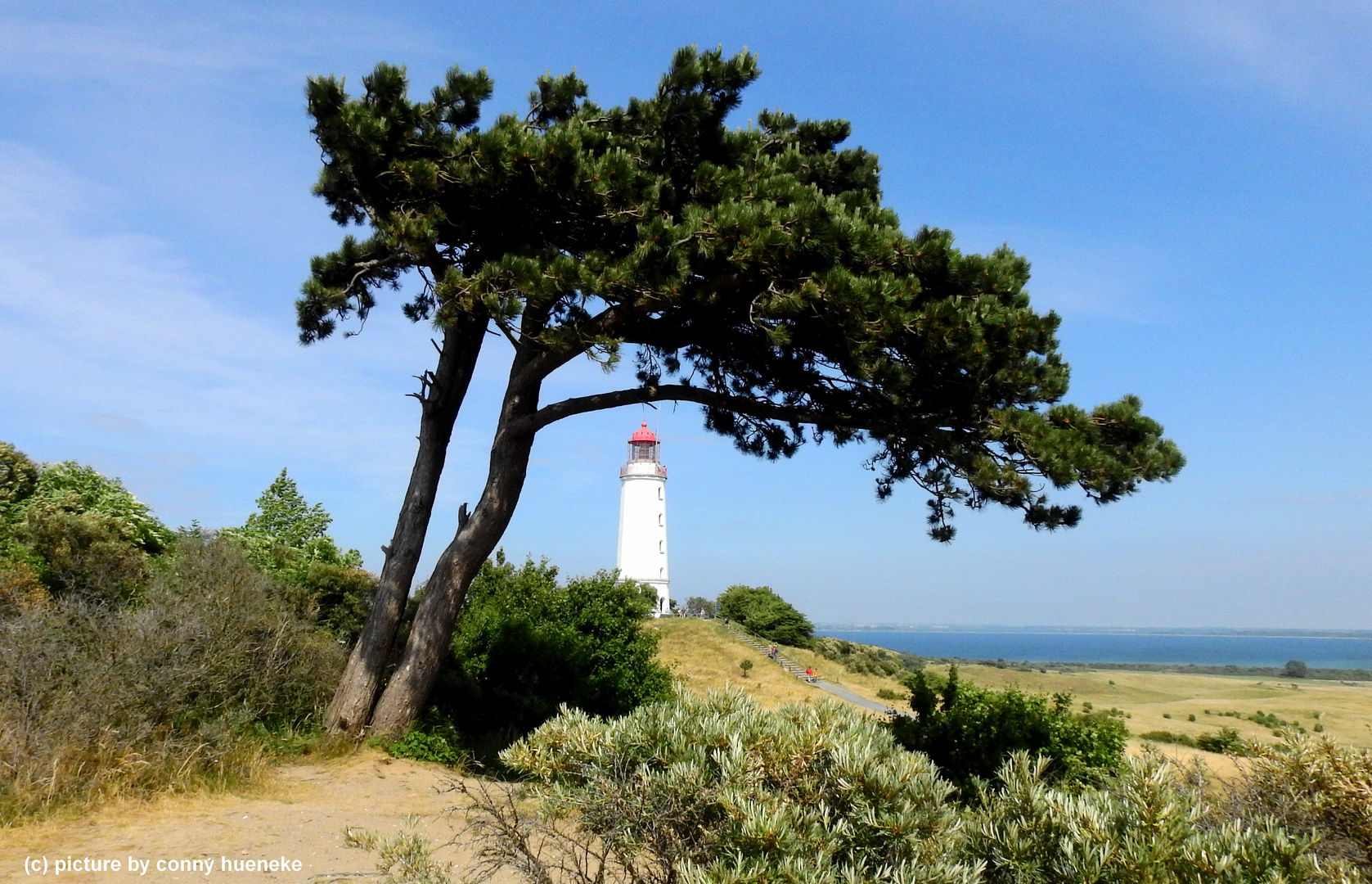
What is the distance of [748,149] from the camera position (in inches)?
364

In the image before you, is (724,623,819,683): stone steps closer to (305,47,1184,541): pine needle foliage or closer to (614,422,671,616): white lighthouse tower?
(614,422,671,616): white lighthouse tower

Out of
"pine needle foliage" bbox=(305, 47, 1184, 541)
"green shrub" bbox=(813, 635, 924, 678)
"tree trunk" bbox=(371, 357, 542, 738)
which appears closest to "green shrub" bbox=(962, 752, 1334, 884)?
"pine needle foliage" bbox=(305, 47, 1184, 541)

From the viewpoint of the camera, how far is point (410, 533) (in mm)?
10141

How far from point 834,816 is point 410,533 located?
7.89 metres

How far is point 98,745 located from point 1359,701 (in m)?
51.4

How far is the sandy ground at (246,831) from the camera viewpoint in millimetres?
5473

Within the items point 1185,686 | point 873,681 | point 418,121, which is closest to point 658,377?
point 418,121

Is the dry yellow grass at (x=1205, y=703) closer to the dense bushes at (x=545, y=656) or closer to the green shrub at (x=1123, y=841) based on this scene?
the dense bushes at (x=545, y=656)

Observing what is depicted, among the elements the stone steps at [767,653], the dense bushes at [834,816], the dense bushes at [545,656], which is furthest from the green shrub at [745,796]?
the stone steps at [767,653]

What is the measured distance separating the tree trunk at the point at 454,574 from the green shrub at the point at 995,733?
4.87 metres

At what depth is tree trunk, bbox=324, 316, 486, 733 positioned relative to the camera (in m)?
9.54

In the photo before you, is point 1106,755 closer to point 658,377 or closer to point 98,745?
point 658,377

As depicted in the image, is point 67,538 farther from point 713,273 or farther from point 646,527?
point 646,527

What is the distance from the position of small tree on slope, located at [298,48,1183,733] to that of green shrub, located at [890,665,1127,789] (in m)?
2.34
